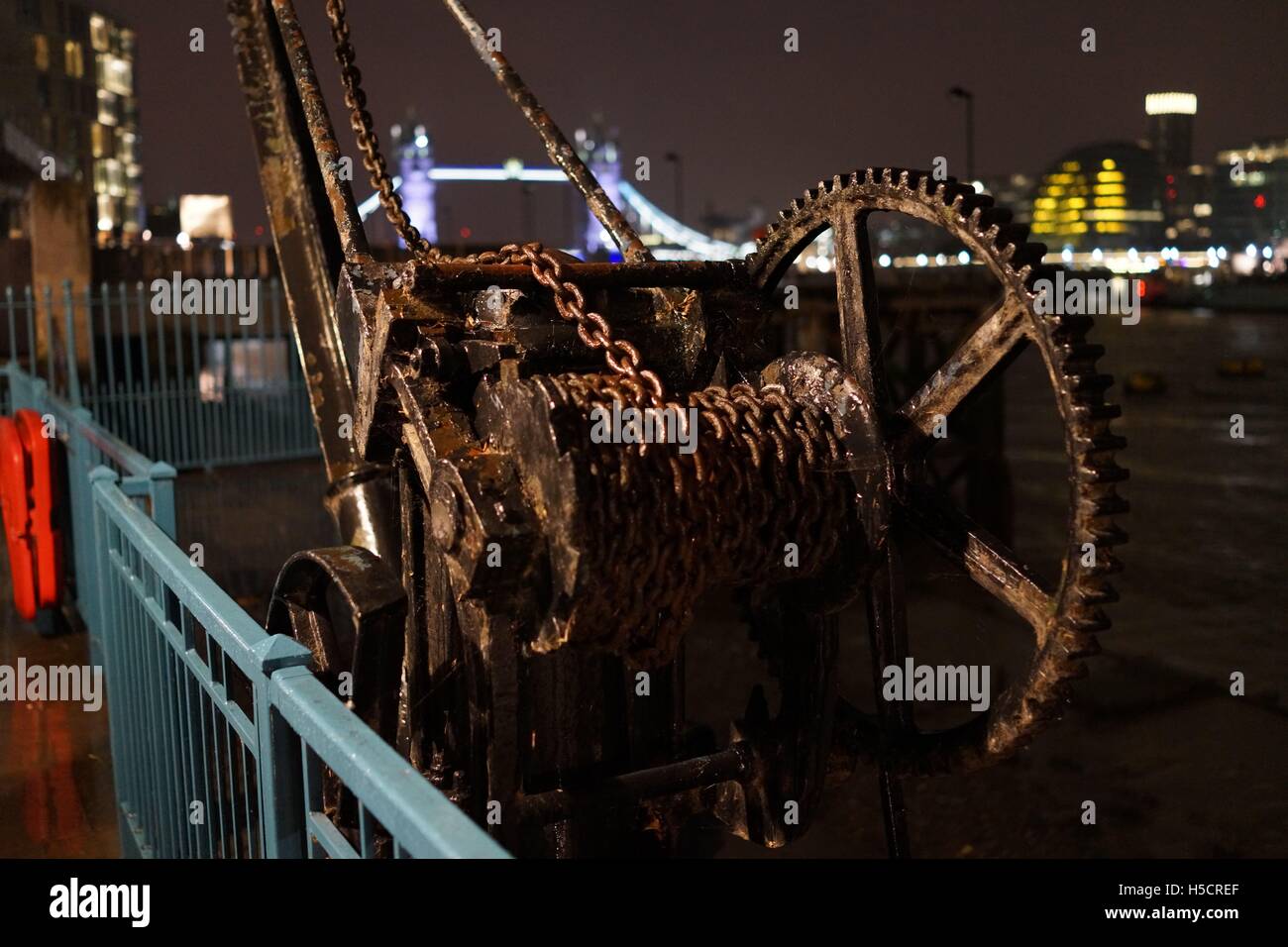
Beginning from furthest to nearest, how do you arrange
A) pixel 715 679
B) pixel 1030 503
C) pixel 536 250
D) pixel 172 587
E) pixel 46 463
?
pixel 1030 503, pixel 715 679, pixel 46 463, pixel 536 250, pixel 172 587

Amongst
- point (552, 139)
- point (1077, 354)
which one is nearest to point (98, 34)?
point (552, 139)

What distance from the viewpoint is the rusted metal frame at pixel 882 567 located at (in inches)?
142

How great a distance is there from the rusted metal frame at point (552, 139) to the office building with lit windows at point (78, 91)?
215 feet

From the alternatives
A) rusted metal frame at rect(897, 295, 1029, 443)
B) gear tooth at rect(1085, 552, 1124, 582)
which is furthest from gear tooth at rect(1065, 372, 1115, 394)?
gear tooth at rect(1085, 552, 1124, 582)

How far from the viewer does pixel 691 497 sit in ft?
9.73

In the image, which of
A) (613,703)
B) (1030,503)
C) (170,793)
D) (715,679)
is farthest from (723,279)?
(1030,503)

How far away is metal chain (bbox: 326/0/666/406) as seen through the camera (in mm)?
3123

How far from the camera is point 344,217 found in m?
4.21

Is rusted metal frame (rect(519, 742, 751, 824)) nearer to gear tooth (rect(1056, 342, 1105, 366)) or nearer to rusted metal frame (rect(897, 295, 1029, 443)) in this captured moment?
rusted metal frame (rect(897, 295, 1029, 443))

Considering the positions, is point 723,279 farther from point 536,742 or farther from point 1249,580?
point 1249,580

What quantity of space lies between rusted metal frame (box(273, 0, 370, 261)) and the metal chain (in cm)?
12

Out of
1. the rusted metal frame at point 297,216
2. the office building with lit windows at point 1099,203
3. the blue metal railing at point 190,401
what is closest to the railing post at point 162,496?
the rusted metal frame at point 297,216

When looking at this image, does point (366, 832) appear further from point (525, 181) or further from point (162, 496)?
point (525, 181)

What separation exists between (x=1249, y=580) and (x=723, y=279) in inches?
371
